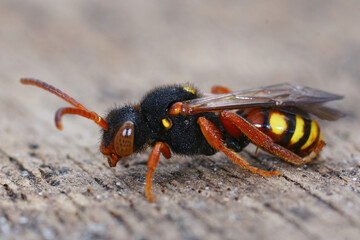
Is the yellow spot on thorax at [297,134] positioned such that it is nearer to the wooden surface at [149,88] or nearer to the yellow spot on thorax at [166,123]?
the wooden surface at [149,88]

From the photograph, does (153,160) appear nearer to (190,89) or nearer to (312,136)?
(190,89)

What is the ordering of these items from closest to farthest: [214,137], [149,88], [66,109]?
[66,109], [214,137], [149,88]

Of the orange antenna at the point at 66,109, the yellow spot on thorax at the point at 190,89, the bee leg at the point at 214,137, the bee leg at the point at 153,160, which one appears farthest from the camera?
the yellow spot on thorax at the point at 190,89

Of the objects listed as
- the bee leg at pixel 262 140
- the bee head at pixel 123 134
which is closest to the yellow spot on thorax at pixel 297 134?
the bee leg at pixel 262 140

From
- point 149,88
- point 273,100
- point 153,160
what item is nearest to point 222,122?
point 273,100

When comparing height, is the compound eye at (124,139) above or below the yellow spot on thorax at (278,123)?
below

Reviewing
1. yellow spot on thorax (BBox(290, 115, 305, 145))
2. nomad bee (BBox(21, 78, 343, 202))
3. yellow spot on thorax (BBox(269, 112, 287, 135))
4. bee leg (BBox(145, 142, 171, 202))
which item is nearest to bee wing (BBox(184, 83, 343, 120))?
nomad bee (BBox(21, 78, 343, 202))

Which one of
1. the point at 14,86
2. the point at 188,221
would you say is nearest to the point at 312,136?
the point at 188,221
